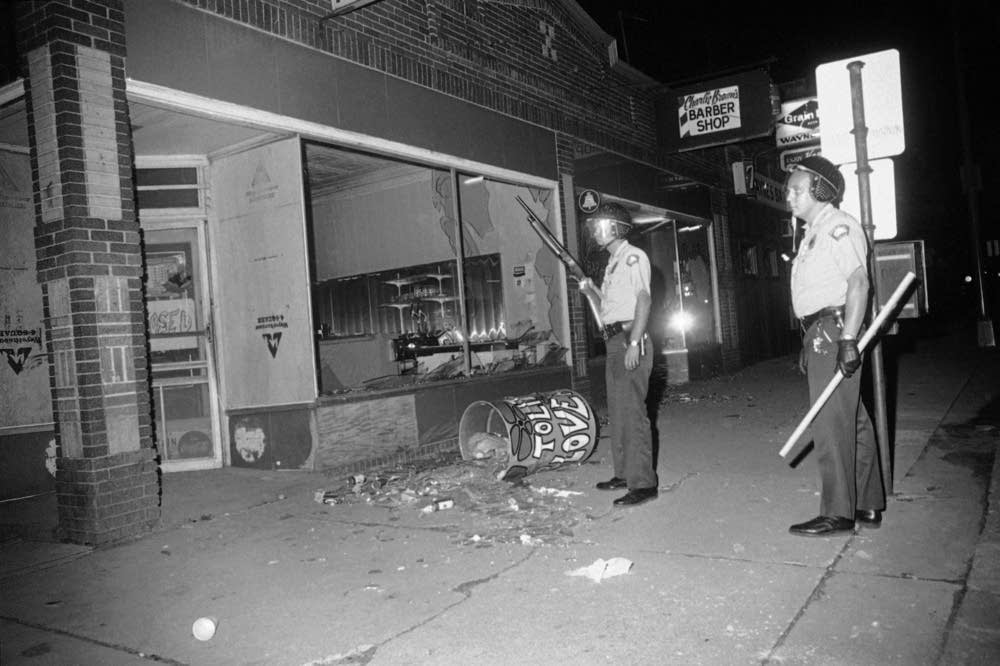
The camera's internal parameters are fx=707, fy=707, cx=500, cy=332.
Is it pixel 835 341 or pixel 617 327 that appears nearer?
pixel 835 341

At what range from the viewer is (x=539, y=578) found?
12.2ft

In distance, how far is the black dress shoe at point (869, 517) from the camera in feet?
13.6

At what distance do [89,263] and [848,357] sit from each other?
4.82m

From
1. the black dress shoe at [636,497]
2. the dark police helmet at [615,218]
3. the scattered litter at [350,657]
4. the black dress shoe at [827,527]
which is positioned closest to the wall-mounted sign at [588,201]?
the dark police helmet at [615,218]

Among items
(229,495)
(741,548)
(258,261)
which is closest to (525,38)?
(258,261)

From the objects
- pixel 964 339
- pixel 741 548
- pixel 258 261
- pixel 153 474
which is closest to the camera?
pixel 741 548

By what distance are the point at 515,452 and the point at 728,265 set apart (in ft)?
35.9

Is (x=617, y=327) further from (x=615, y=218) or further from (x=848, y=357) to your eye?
(x=848, y=357)

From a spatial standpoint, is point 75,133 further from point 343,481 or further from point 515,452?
point 515,452

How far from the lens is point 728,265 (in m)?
15.4

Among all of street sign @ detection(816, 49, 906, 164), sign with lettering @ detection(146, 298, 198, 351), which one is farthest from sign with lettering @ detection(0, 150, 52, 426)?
street sign @ detection(816, 49, 906, 164)

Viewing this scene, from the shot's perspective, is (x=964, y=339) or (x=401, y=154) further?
(x=964, y=339)

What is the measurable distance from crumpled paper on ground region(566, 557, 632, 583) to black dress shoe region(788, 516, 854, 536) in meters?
1.09

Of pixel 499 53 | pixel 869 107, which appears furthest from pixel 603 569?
pixel 499 53
